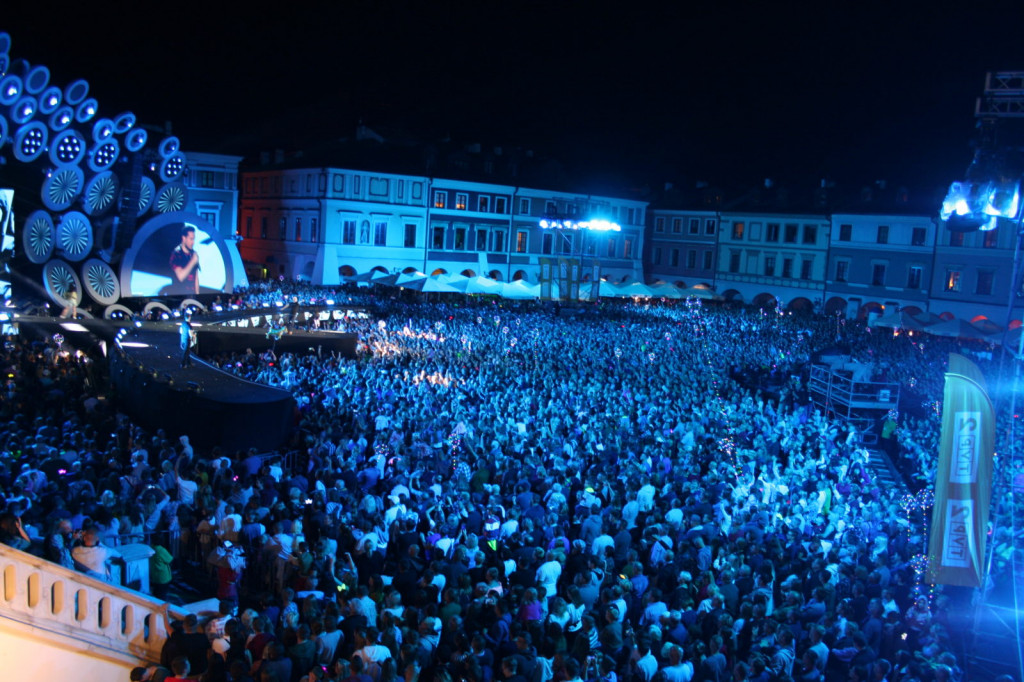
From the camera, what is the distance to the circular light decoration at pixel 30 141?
23.2 meters

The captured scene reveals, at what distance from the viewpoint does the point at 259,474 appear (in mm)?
10508

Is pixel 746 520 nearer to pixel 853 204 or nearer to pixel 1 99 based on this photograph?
pixel 1 99

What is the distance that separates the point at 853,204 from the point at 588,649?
143ft

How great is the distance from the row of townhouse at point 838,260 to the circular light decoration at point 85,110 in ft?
110

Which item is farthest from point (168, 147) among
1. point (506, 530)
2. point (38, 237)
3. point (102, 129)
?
point (506, 530)

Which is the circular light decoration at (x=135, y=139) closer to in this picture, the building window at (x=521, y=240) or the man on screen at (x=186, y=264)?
the man on screen at (x=186, y=264)

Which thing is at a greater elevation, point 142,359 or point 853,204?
point 853,204

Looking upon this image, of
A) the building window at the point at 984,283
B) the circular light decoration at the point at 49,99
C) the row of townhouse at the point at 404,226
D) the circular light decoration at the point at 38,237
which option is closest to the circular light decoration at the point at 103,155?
the circular light decoration at the point at 49,99

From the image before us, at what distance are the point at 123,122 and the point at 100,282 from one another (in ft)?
17.4

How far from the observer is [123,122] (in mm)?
25812

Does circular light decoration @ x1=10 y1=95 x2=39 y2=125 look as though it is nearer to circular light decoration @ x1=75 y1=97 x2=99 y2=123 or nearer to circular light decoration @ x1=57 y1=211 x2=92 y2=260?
circular light decoration @ x1=75 y1=97 x2=99 y2=123

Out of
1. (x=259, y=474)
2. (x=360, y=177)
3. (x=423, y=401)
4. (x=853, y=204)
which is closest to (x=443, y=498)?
(x=259, y=474)

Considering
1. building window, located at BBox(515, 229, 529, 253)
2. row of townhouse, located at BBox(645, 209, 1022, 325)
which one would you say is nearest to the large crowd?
row of townhouse, located at BBox(645, 209, 1022, 325)

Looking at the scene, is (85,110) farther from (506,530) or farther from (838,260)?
(838,260)
